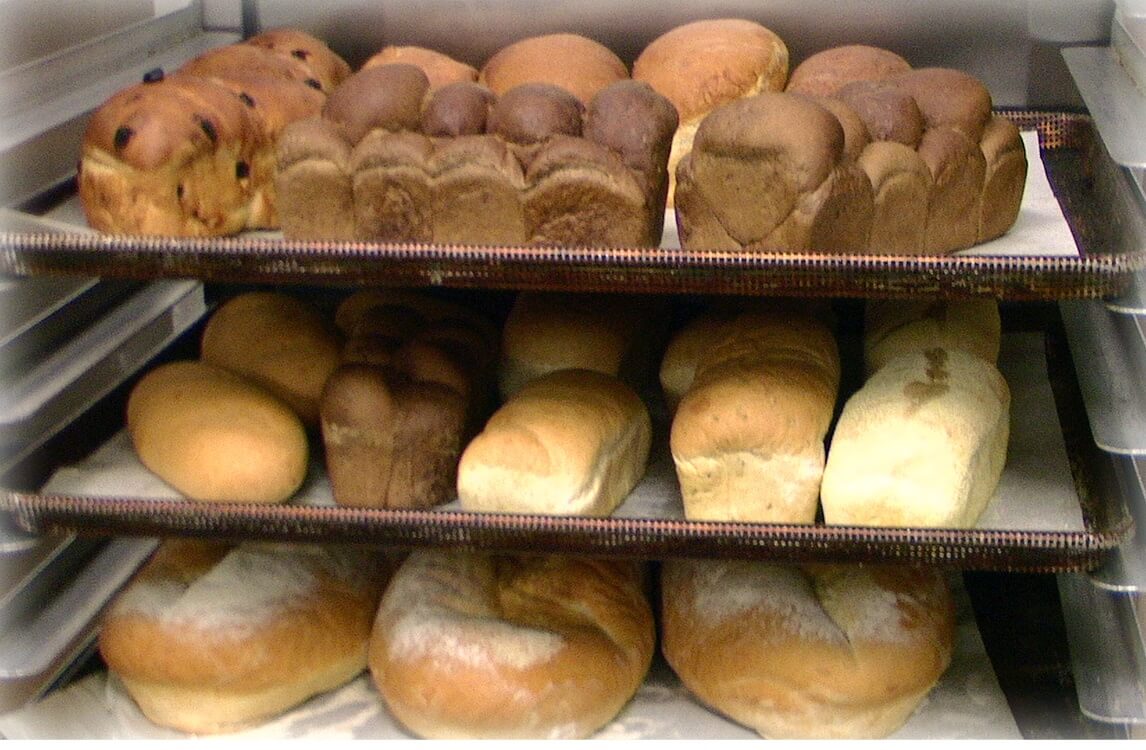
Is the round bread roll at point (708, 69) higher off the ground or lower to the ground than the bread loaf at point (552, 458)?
higher

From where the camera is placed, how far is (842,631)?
5.56ft

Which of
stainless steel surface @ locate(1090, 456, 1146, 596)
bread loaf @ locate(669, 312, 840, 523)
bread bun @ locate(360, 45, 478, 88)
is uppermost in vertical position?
bread bun @ locate(360, 45, 478, 88)

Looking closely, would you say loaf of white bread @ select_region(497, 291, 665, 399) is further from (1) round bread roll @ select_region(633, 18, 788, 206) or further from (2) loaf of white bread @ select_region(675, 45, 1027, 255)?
(2) loaf of white bread @ select_region(675, 45, 1027, 255)

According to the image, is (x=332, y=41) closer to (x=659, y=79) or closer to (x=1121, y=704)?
(x=659, y=79)

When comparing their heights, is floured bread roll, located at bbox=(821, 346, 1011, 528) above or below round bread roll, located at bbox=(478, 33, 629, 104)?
below

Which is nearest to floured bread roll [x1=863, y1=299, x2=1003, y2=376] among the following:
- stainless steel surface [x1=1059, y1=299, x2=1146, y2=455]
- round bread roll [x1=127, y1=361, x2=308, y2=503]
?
stainless steel surface [x1=1059, y1=299, x2=1146, y2=455]

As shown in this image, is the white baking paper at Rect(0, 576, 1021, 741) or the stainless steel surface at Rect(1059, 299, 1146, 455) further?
the white baking paper at Rect(0, 576, 1021, 741)

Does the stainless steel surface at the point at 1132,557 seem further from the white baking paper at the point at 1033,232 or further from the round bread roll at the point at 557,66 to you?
the round bread roll at the point at 557,66

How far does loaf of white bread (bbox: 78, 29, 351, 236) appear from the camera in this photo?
1.52m

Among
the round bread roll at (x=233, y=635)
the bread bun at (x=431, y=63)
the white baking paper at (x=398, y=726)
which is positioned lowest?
the white baking paper at (x=398, y=726)

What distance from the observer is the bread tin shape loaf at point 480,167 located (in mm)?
1499

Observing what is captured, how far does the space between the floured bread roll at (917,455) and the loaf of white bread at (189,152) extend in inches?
30.1

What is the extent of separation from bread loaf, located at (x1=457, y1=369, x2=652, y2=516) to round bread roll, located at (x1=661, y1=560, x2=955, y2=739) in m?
0.23

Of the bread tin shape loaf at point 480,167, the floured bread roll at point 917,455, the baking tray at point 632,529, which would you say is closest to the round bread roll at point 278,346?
the baking tray at point 632,529
